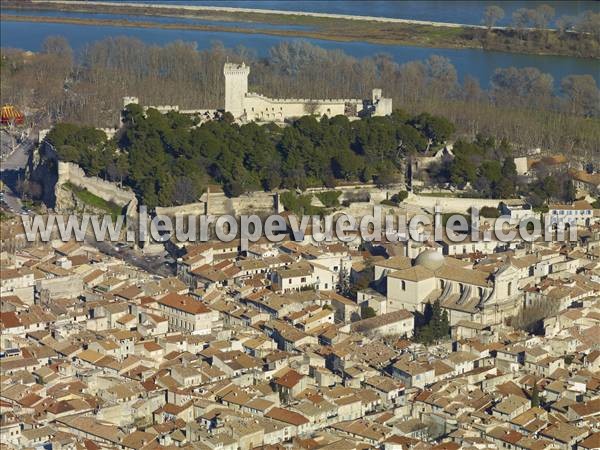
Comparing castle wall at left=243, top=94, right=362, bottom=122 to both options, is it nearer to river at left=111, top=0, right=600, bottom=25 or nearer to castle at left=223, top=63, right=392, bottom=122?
castle at left=223, top=63, right=392, bottom=122

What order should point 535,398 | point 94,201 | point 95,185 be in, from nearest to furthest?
point 535,398 → point 94,201 → point 95,185

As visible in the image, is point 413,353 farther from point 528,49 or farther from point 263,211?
point 528,49

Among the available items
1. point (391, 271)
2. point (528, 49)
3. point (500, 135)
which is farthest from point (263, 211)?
point (528, 49)

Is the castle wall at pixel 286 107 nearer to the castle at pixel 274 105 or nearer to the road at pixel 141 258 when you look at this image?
the castle at pixel 274 105

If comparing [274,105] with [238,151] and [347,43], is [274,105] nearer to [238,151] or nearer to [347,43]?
[238,151]

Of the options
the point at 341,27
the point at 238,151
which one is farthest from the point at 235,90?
the point at 341,27

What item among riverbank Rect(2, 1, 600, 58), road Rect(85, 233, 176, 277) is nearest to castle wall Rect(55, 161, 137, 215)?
road Rect(85, 233, 176, 277)
